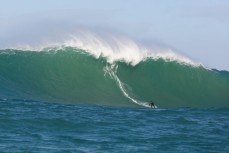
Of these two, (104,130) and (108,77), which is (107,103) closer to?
(108,77)

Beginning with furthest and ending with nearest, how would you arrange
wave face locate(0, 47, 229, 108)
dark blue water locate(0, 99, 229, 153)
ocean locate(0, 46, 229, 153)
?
wave face locate(0, 47, 229, 108) < ocean locate(0, 46, 229, 153) < dark blue water locate(0, 99, 229, 153)

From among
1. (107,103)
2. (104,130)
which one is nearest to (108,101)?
(107,103)

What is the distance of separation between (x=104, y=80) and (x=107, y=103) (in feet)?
6.20

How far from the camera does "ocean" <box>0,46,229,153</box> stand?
37.9 feet

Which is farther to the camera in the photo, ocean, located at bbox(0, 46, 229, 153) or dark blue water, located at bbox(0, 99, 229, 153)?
ocean, located at bbox(0, 46, 229, 153)

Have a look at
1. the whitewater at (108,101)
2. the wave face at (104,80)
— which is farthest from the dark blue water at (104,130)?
the wave face at (104,80)

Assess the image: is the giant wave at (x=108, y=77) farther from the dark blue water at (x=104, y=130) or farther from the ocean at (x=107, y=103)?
the dark blue water at (x=104, y=130)

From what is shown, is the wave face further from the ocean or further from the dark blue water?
the dark blue water

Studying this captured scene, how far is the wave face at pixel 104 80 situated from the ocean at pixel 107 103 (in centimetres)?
3

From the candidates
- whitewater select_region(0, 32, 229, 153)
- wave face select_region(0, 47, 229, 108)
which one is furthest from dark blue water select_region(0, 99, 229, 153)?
wave face select_region(0, 47, 229, 108)

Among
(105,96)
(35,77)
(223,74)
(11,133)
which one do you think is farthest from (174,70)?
(11,133)

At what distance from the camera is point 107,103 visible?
20109 millimetres

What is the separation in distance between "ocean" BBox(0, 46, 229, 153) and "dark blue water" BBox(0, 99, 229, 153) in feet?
0.06

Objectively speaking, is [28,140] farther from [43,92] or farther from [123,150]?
[43,92]
